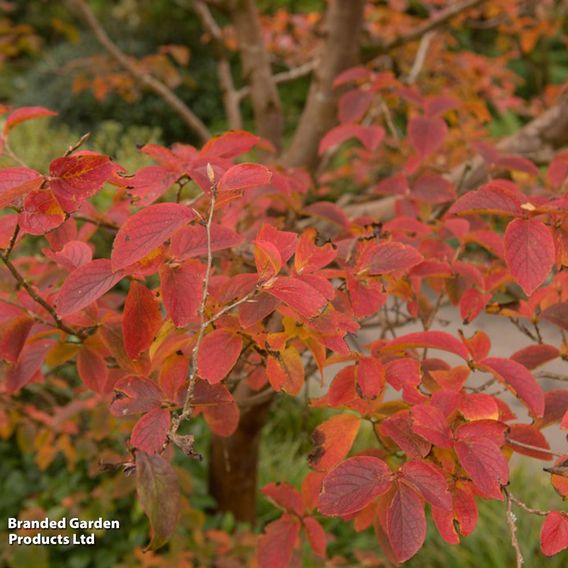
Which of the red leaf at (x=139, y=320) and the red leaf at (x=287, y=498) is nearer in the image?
the red leaf at (x=139, y=320)

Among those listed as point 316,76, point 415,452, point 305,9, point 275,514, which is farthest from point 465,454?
point 305,9

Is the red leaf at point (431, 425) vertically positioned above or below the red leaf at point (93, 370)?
below

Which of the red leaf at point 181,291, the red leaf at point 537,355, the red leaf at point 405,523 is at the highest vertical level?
the red leaf at point 181,291

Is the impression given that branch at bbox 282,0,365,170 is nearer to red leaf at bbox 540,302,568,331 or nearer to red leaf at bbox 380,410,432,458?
red leaf at bbox 540,302,568,331

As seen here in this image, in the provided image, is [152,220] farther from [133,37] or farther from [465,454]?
[133,37]

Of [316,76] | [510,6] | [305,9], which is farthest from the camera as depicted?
[305,9]

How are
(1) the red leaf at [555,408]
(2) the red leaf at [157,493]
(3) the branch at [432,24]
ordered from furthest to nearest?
(3) the branch at [432,24], (1) the red leaf at [555,408], (2) the red leaf at [157,493]

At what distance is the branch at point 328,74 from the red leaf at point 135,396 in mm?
1400

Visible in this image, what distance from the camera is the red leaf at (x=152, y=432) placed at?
75 centimetres

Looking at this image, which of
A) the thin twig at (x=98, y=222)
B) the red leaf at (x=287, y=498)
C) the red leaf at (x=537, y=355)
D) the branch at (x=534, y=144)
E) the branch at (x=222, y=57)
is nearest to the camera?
the red leaf at (x=537, y=355)

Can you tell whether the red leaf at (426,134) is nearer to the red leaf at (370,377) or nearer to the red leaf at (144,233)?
the red leaf at (370,377)

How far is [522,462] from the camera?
301 centimetres

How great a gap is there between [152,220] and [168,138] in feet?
21.5

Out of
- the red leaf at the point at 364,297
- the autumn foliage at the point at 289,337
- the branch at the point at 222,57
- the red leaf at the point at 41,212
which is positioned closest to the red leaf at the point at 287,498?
the autumn foliage at the point at 289,337
